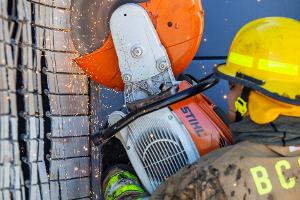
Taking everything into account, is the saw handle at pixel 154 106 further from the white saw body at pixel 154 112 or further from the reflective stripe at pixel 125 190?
the reflective stripe at pixel 125 190

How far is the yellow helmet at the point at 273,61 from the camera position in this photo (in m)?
2.20

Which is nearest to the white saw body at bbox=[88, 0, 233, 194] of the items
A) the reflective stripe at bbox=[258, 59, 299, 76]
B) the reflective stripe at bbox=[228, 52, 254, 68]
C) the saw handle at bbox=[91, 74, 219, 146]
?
the saw handle at bbox=[91, 74, 219, 146]

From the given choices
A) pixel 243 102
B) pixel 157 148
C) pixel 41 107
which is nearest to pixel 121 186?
pixel 157 148

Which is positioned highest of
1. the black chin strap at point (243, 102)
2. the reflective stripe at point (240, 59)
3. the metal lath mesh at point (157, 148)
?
the reflective stripe at point (240, 59)

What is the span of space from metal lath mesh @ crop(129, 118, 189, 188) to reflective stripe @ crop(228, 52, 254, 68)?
15.4 inches

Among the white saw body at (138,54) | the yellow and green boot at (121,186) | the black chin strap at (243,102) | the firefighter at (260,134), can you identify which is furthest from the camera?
the white saw body at (138,54)

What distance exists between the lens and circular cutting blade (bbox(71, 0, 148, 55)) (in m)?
2.58

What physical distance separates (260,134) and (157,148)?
1.63 feet

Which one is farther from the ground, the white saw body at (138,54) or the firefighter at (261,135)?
the white saw body at (138,54)

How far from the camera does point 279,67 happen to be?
221 cm

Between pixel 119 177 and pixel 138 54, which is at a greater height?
pixel 138 54

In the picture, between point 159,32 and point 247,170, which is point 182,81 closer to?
point 159,32

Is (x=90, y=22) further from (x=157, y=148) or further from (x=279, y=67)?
(x=279, y=67)

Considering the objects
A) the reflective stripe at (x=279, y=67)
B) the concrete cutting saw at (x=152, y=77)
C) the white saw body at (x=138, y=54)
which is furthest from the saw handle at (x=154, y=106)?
the reflective stripe at (x=279, y=67)
